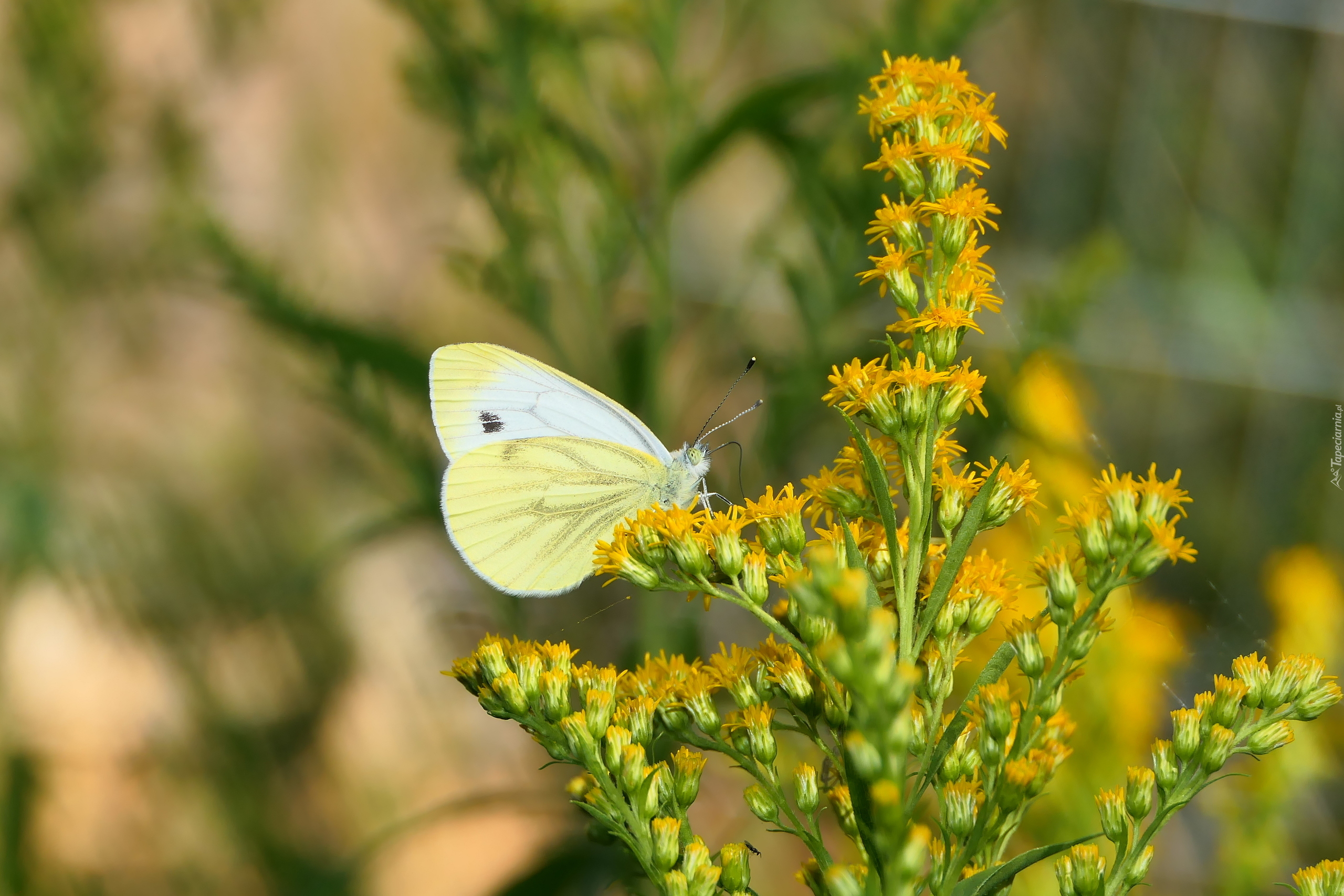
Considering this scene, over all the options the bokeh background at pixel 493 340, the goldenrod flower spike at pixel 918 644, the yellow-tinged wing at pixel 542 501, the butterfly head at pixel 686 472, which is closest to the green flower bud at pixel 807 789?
the goldenrod flower spike at pixel 918 644

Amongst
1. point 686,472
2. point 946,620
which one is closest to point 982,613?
point 946,620

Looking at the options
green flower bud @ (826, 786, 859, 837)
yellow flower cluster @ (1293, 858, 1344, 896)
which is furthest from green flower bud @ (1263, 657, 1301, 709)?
green flower bud @ (826, 786, 859, 837)

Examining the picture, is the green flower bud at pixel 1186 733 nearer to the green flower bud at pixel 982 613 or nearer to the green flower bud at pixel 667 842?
the green flower bud at pixel 982 613

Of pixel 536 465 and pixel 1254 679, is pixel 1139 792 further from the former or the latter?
pixel 536 465

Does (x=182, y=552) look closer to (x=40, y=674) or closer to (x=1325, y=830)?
(x=40, y=674)

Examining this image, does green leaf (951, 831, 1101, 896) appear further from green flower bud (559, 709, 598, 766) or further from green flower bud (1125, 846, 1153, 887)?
green flower bud (559, 709, 598, 766)

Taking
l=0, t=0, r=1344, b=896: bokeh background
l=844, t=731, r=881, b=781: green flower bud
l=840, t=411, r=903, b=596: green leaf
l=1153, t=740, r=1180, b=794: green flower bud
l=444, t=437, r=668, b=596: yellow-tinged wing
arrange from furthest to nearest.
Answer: l=0, t=0, r=1344, b=896: bokeh background, l=444, t=437, r=668, b=596: yellow-tinged wing, l=1153, t=740, r=1180, b=794: green flower bud, l=840, t=411, r=903, b=596: green leaf, l=844, t=731, r=881, b=781: green flower bud

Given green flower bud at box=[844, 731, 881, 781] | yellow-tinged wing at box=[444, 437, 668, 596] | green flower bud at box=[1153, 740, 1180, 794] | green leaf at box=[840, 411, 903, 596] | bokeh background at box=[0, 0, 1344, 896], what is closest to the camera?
green flower bud at box=[844, 731, 881, 781]
